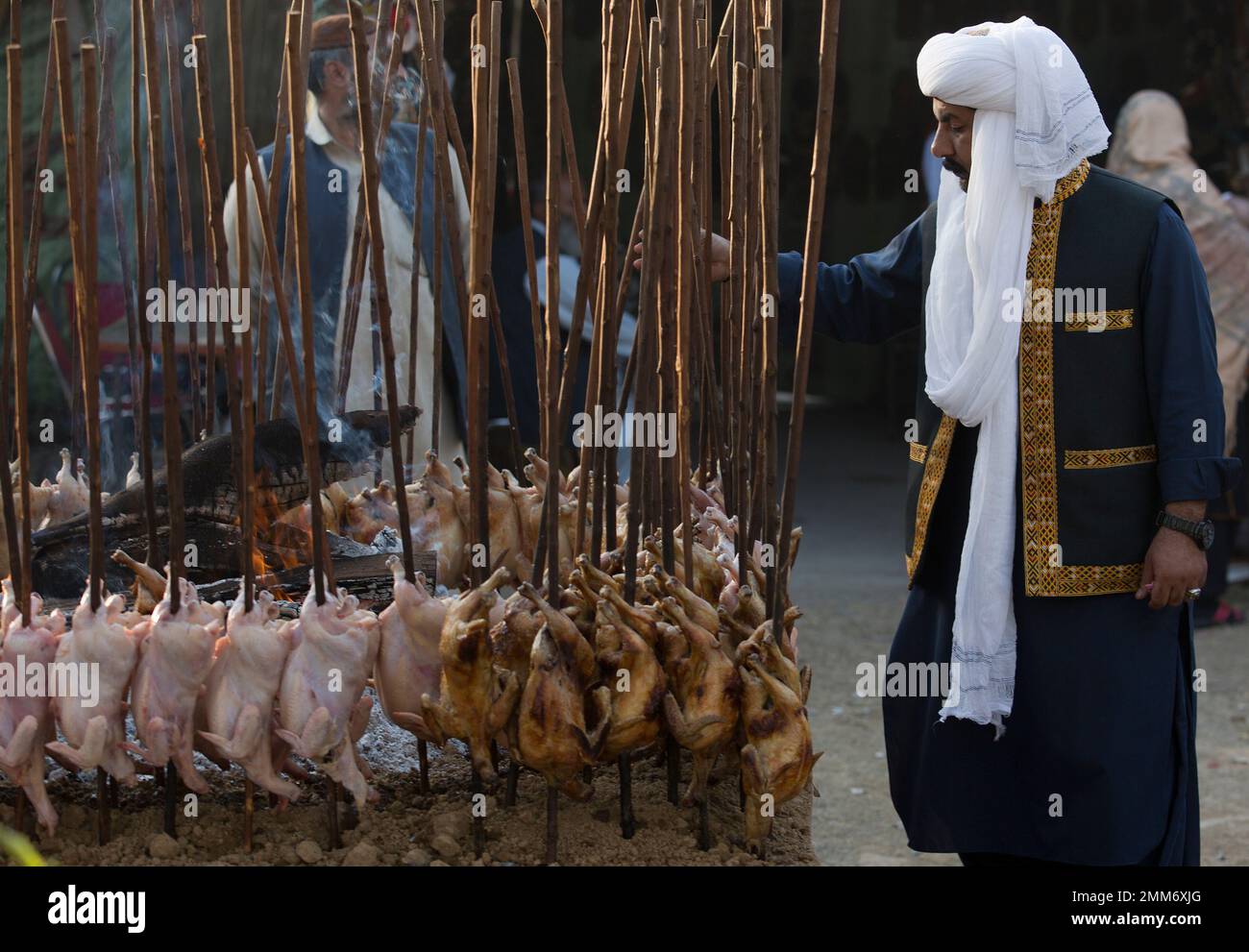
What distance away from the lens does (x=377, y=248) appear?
182cm

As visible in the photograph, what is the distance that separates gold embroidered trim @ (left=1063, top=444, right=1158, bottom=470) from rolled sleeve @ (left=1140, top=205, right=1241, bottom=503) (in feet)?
0.13

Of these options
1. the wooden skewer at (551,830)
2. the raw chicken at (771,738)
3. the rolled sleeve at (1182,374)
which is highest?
the rolled sleeve at (1182,374)

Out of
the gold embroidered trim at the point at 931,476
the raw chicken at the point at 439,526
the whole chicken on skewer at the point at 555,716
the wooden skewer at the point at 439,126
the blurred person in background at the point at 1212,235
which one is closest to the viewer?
the whole chicken on skewer at the point at 555,716

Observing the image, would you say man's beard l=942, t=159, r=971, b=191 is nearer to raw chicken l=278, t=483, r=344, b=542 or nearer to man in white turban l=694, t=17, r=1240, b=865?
man in white turban l=694, t=17, r=1240, b=865

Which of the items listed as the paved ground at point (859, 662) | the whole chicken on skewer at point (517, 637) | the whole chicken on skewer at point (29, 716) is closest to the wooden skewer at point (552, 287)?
the whole chicken on skewer at point (517, 637)

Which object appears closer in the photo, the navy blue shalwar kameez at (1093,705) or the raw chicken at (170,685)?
the raw chicken at (170,685)

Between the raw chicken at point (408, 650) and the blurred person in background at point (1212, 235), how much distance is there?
356cm

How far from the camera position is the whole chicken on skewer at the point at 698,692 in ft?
5.65

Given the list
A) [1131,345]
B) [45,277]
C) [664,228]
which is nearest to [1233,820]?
[1131,345]

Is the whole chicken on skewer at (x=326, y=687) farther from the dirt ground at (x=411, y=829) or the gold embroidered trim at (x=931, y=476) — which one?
the gold embroidered trim at (x=931, y=476)

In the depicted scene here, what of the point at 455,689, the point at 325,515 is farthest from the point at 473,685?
the point at 325,515

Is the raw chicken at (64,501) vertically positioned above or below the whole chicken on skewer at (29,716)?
above

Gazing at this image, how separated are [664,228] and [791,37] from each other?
485 cm

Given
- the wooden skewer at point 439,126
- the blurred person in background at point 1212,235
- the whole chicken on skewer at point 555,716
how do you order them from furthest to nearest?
the blurred person in background at point 1212,235, the wooden skewer at point 439,126, the whole chicken on skewer at point 555,716
